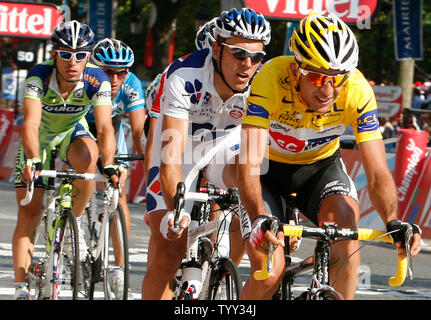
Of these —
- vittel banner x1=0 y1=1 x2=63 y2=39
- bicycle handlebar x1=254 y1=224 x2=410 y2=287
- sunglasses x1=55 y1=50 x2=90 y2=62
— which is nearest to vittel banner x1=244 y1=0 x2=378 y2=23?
sunglasses x1=55 y1=50 x2=90 y2=62

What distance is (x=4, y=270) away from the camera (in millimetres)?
9398

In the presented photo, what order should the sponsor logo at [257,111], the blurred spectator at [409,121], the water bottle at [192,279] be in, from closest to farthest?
the sponsor logo at [257,111] < the water bottle at [192,279] < the blurred spectator at [409,121]

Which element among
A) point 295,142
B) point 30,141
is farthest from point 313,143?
point 30,141

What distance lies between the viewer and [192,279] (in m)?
5.76

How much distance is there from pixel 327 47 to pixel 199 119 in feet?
4.68

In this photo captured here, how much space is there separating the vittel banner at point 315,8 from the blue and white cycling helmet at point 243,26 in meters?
7.19

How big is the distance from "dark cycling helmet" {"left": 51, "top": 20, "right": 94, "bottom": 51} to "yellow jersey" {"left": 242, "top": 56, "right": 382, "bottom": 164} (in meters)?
2.11

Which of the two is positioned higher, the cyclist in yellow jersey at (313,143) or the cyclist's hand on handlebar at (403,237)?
the cyclist in yellow jersey at (313,143)

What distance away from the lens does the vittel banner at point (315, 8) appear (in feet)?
44.2

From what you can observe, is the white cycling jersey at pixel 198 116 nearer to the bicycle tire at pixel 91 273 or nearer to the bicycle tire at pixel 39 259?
the bicycle tire at pixel 91 273

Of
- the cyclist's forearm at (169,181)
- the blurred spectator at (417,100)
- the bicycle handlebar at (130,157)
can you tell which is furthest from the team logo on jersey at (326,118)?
the blurred spectator at (417,100)

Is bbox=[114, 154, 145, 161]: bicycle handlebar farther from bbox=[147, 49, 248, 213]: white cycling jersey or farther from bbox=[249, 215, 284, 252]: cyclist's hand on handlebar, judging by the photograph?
bbox=[249, 215, 284, 252]: cyclist's hand on handlebar

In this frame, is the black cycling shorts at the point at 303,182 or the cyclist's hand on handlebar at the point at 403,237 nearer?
the cyclist's hand on handlebar at the point at 403,237
